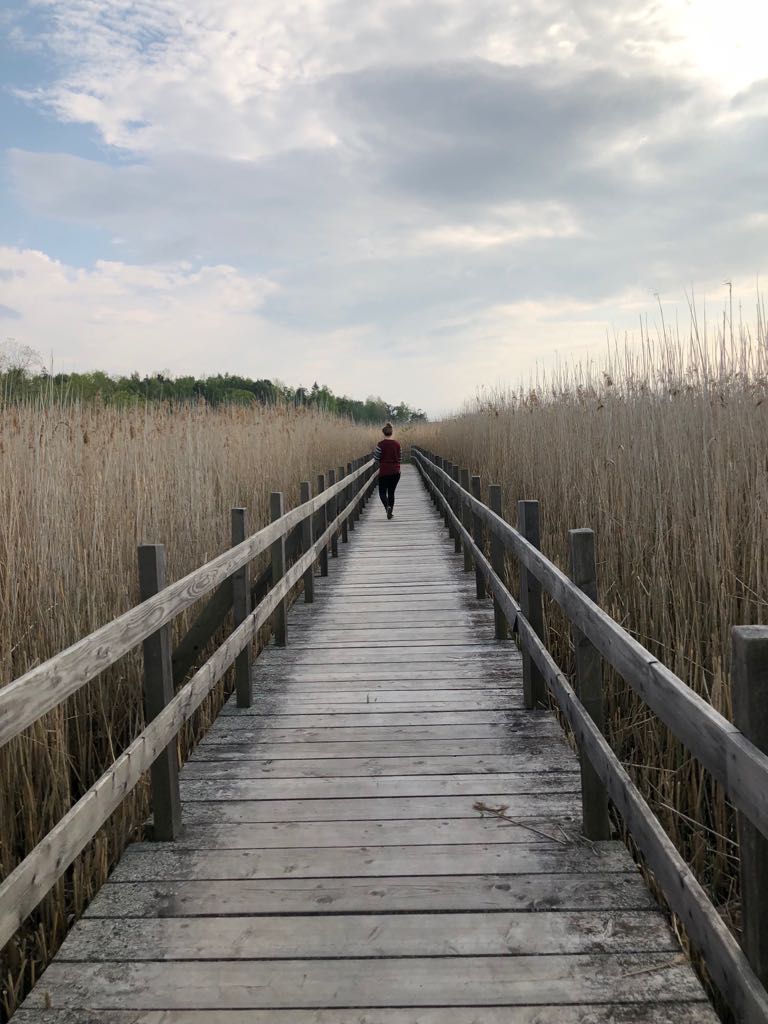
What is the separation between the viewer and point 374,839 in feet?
9.37

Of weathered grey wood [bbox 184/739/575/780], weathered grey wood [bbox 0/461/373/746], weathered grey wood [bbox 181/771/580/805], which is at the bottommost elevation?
weathered grey wood [bbox 181/771/580/805]

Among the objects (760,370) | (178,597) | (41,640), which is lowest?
(41,640)

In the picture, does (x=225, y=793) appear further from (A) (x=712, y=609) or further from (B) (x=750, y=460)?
(B) (x=750, y=460)

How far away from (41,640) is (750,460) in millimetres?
3739

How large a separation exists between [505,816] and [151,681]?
1402mm

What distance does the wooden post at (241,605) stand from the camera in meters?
4.11

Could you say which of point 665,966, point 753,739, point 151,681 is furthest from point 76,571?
point 753,739

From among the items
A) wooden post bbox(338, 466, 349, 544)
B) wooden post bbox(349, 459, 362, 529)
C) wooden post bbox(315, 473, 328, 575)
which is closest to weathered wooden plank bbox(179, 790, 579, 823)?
wooden post bbox(315, 473, 328, 575)

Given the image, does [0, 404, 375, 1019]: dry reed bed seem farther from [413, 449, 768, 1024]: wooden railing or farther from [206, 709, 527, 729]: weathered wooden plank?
[413, 449, 768, 1024]: wooden railing

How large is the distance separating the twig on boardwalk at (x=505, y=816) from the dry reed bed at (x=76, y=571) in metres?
1.30

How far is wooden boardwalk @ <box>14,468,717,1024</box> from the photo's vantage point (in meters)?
2.03

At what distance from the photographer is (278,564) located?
521 cm

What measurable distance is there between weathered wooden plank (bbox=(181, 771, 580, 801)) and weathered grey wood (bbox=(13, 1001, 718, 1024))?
1.19 meters

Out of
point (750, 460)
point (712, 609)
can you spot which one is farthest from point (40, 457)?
point (750, 460)
